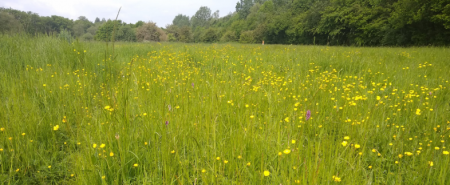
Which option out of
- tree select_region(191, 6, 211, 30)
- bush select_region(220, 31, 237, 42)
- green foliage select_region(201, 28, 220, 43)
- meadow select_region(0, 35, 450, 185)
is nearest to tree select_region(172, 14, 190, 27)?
tree select_region(191, 6, 211, 30)

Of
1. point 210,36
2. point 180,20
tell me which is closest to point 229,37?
point 210,36

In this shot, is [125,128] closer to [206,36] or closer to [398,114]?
[398,114]

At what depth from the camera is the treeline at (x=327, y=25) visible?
8629mm

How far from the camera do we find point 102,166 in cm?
142

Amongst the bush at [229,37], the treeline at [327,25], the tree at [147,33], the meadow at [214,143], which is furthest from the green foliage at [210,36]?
the meadow at [214,143]

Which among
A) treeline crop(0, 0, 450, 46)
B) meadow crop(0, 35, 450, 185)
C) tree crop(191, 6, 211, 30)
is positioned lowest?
meadow crop(0, 35, 450, 185)

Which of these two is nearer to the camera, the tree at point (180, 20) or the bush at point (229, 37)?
the bush at point (229, 37)

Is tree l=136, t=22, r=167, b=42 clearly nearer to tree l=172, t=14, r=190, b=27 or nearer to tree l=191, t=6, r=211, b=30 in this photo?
tree l=191, t=6, r=211, b=30

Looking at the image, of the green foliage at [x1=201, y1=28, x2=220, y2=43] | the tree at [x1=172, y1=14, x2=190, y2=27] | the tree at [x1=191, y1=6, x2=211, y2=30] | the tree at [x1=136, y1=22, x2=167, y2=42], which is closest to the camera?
the tree at [x1=136, y1=22, x2=167, y2=42]

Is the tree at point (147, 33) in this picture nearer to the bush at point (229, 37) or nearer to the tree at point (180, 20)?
the bush at point (229, 37)

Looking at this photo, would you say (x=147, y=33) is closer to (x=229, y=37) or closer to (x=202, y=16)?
(x=229, y=37)

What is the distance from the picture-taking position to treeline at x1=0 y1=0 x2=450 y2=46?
28.3ft

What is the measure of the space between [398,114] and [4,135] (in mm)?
3924

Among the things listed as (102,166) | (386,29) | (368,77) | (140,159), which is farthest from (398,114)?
(386,29)
